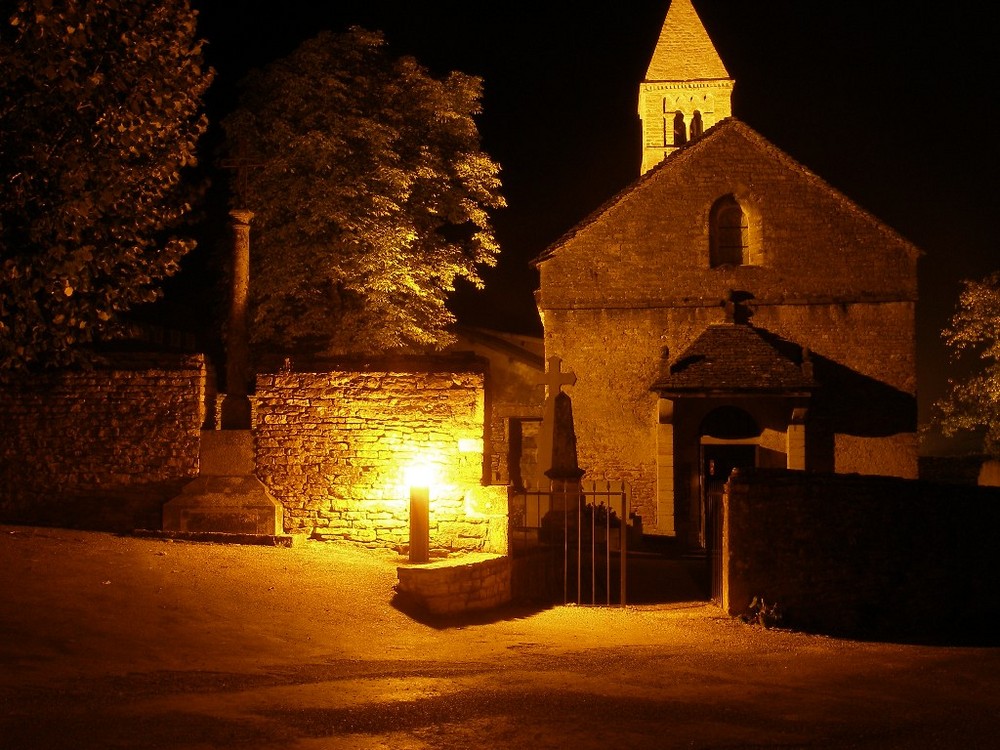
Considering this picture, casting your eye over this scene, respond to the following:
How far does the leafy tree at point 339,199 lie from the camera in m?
22.2

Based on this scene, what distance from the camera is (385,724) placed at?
6.36m

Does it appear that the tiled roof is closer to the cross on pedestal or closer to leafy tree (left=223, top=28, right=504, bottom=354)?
the cross on pedestal

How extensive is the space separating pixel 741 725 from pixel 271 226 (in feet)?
61.6

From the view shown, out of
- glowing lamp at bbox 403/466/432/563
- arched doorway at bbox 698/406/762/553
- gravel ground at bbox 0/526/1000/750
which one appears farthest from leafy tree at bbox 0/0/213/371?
arched doorway at bbox 698/406/762/553

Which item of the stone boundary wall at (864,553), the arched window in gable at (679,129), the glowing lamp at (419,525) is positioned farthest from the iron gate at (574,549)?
the arched window in gable at (679,129)

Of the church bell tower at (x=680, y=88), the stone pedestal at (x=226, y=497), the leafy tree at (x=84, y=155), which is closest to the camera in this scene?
the leafy tree at (x=84, y=155)

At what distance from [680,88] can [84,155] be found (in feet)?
107

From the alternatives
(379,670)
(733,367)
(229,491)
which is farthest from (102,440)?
(733,367)

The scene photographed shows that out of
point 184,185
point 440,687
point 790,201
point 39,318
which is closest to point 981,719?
point 440,687

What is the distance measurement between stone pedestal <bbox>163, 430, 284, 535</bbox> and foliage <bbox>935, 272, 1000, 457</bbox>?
21080mm

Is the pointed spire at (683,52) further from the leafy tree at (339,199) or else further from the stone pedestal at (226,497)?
the stone pedestal at (226,497)

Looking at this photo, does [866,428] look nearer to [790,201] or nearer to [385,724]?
[790,201]

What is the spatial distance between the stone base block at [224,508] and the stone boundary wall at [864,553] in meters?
6.46

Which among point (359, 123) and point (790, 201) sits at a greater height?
point (359, 123)
